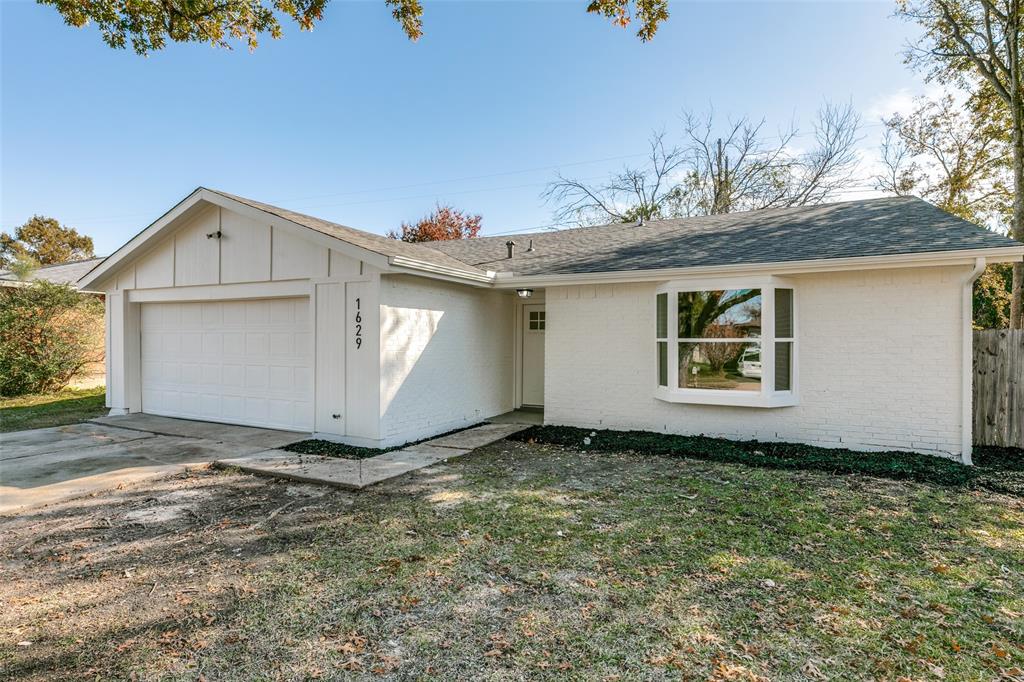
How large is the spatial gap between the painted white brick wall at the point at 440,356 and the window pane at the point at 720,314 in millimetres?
3660

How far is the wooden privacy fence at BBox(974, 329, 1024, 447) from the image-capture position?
7.16 metres

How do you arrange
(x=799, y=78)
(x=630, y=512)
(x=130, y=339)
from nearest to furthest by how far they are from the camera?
(x=630, y=512)
(x=130, y=339)
(x=799, y=78)

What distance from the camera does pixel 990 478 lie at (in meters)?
5.72

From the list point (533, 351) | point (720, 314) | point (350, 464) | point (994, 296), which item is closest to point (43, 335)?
point (350, 464)

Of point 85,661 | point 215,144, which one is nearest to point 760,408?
point 85,661

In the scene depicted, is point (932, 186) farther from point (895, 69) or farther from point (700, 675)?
point (700, 675)

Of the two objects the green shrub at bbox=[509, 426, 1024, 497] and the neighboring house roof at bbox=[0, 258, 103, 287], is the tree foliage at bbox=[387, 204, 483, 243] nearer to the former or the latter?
the neighboring house roof at bbox=[0, 258, 103, 287]

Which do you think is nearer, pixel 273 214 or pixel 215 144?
pixel 273 214

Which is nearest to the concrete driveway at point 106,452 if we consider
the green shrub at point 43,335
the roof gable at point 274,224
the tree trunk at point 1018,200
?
the roof gable at point 274,224

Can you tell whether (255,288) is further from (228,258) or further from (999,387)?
(999,387)

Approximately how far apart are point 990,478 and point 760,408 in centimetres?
253

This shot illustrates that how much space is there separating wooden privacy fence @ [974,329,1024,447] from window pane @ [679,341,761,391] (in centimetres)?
331

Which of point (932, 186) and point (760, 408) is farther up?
point (932, 186)

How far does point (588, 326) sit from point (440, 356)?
2600 millimetres
